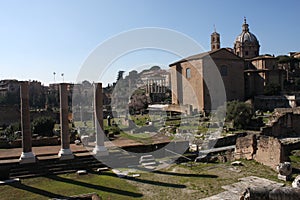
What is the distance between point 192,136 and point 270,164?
10265mm

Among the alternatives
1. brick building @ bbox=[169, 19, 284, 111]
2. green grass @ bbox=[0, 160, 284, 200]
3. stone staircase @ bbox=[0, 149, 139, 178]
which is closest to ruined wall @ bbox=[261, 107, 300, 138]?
green grass @ bbox=[0, 160, 284, 200]

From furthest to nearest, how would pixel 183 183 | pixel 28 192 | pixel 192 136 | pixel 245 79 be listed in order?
pixel 245 79, pixel 192 136, pixel 183 183, pixel 28 192

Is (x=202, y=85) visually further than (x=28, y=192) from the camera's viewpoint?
Yes

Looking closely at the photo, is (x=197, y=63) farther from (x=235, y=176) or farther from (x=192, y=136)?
(x=235, y=176)

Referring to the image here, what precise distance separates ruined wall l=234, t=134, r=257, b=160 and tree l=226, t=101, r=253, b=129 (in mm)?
12422

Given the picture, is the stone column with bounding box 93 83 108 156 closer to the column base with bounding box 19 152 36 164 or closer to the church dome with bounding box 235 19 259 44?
the column base with bounding box 19 152 36 164

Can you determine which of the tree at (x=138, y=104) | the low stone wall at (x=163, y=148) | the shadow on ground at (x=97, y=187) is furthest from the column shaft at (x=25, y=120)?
the tree at (x=138, y=104)

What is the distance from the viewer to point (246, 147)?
1351 cm

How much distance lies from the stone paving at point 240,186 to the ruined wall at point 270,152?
1726 mm

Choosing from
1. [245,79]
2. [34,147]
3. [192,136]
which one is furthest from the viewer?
[245,79]

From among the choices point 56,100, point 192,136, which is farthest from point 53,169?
point 56,100

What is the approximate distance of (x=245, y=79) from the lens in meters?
49.3

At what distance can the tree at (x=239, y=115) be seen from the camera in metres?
25.8

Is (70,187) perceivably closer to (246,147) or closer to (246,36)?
(246,147)
